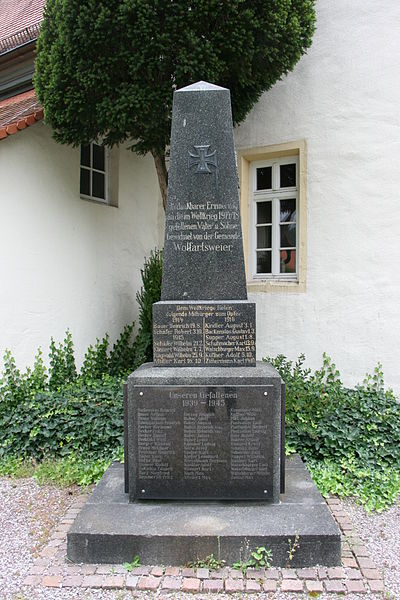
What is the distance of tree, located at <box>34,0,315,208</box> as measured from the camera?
492 cm

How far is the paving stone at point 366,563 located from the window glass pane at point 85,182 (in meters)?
5.85

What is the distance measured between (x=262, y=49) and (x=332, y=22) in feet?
5.36

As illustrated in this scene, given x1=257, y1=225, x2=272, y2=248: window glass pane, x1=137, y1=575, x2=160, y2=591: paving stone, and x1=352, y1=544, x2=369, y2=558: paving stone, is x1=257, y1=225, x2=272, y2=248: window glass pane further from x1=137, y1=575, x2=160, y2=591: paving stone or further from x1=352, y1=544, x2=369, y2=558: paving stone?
x1=137, y1=575, x2=160, y2=591: paving stone

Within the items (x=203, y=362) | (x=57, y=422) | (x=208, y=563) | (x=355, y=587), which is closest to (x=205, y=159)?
(x=203, y=362)

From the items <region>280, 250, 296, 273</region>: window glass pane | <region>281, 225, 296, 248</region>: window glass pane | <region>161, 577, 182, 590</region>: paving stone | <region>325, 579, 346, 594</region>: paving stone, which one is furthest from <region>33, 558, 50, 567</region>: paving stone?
<region>281, 225, 296, 248</region>: window glass pane

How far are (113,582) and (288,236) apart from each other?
5.15 metres

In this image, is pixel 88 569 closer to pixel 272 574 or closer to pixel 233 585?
pixel 233 585

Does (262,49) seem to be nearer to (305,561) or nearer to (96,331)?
(96,331)

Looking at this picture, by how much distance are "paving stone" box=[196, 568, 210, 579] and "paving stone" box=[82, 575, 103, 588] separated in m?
0.55

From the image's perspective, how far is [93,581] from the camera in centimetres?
278

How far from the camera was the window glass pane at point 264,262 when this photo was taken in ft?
23.2

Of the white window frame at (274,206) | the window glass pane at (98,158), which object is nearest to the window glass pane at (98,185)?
the window glass pane at (98,158)

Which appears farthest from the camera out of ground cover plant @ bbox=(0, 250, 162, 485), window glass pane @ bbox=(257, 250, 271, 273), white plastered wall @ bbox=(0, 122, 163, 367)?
window glass pane @ bbox=(257, 250, 271, 273)

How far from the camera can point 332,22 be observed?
6.22 m
